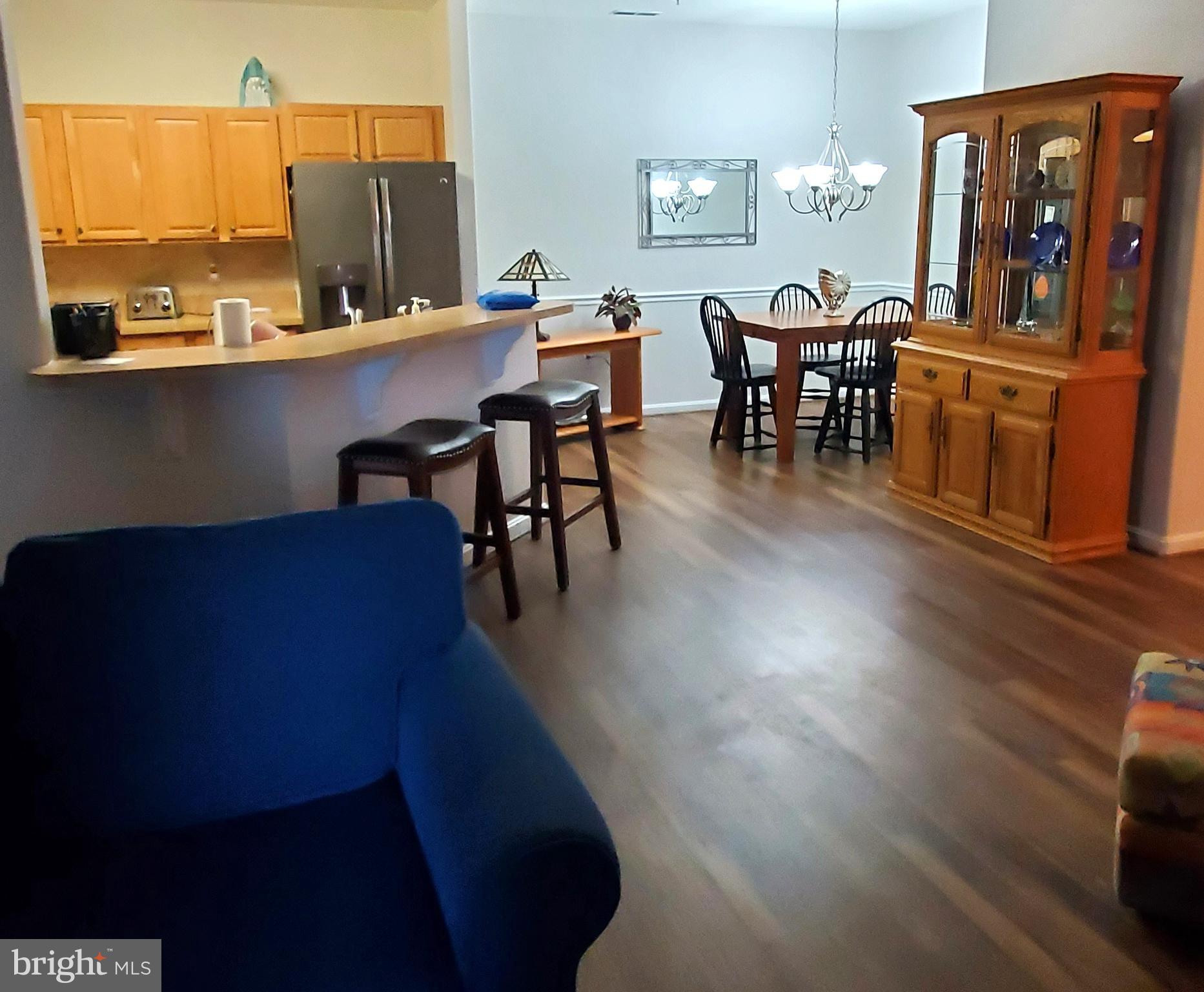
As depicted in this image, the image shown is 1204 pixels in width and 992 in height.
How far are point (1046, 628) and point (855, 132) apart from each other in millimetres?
5086

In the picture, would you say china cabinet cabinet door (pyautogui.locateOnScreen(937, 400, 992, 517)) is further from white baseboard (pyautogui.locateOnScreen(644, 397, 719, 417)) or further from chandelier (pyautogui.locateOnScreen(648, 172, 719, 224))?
chandelier (pyautogui.locateOnScreen(648, 172, 719, 224))

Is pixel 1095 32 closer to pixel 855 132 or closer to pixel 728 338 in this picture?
pixel 728 338

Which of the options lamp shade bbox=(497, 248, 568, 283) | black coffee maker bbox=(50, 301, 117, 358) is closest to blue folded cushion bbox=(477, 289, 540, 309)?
black coffee maker bbox=(50, 301, 117, 358)

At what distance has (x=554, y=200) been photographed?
6.79m

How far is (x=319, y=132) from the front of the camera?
5.67 meters

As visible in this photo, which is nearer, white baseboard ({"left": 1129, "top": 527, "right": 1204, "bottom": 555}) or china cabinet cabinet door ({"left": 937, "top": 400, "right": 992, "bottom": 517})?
white baseboard ({"left": 1129, "top": 527, "right": 1204, "bottom": 555})

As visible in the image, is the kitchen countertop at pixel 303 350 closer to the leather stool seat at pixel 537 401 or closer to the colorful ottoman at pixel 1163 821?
the leather stool seat at pixel 537 401

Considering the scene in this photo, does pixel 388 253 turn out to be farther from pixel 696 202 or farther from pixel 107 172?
pixel 696 202

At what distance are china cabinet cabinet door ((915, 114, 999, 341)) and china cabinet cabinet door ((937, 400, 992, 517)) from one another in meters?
0.36

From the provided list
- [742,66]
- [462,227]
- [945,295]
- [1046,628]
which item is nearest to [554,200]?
[462,227]

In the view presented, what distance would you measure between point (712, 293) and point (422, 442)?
4.55 meters

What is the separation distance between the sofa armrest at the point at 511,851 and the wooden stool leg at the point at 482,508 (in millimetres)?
1967

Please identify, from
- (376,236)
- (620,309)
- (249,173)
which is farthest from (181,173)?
(620,309)

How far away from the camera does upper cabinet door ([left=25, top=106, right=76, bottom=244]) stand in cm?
525
